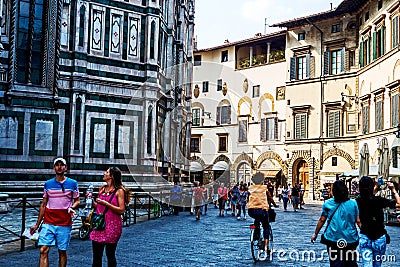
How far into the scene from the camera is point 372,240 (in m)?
6.59

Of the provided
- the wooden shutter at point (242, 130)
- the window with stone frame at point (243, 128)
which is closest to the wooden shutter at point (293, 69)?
the window with stone frame at point (243, 128)

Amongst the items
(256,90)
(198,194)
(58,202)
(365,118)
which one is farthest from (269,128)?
(58,202)

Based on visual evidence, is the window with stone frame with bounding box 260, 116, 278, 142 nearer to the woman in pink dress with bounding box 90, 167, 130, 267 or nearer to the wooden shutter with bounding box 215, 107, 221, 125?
the wooden shutter with bounding box 215, 107, 221, 125

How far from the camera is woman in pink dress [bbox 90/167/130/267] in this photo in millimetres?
6637

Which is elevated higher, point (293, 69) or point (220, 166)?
point (293, 69)

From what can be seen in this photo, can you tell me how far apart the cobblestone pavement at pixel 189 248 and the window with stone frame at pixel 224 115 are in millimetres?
30176

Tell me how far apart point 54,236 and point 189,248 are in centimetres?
469

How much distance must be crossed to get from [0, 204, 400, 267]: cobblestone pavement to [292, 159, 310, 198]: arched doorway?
24.4m

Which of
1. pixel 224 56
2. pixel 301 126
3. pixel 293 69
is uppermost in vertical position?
pixel 224 56

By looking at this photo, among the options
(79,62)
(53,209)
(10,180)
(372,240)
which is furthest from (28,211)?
(372,240)

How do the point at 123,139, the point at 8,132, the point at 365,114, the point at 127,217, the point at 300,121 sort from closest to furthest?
1. the point at 127,217
2. the point at 8,132
3. the point at 123,139
4. the point at 365,114
5. the point at 300,121

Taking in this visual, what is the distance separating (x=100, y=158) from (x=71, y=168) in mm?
1347

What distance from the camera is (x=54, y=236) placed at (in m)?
7.19

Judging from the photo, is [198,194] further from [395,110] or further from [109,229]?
[109,229]
